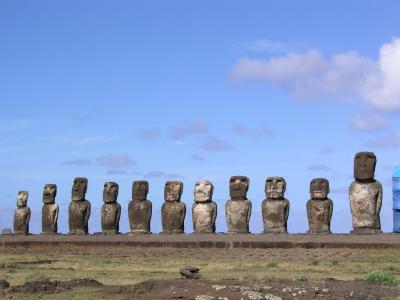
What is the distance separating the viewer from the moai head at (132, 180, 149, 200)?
93.1 feet

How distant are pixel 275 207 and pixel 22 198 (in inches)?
438

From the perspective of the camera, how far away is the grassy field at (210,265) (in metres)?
15.7

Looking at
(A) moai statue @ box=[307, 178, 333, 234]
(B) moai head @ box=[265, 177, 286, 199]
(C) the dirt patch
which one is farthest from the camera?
(B) moai head @ box=[265, 177, 286, 199]

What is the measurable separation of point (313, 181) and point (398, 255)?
6324 millimetres

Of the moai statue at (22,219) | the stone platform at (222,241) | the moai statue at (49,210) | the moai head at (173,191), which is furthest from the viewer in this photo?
the moai statue at (22,219)

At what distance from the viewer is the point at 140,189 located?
28.4 metres

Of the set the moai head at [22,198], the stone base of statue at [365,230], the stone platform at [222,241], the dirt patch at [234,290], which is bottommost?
the dirt patch at [234,290]

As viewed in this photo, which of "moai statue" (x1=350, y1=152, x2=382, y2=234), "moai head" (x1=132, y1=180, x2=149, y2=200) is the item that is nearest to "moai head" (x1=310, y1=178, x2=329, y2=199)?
"moai statue" (x1=350, y1=152, x2=382, y2=234)

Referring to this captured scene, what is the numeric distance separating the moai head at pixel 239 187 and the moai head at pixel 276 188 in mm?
1038

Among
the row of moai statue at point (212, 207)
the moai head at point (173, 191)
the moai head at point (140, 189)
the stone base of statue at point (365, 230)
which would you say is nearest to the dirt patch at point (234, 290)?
the stone base of statue at point (365, 230)

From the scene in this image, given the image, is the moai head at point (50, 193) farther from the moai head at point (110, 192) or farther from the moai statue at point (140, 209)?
the moai statue at point (140, 209)

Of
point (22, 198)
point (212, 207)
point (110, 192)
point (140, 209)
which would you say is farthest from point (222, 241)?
point (22, 198)

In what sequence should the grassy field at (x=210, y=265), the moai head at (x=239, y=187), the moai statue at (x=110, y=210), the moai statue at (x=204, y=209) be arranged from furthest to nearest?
the moai statue at (x=110, y=210), the moai statue at (x=204, y=209), the moai head at (x=239, y=187), the grassy field at (x=210, y=265)

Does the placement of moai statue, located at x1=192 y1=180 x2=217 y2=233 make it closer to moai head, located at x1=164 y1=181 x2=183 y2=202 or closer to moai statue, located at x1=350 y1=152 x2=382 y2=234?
moai head, located at x1=164 y1=181 x2=183 y2=202
